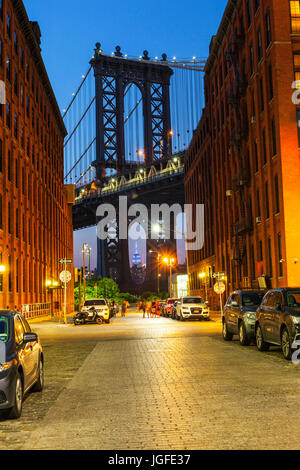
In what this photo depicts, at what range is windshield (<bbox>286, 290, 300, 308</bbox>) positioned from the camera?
1498 centimetres

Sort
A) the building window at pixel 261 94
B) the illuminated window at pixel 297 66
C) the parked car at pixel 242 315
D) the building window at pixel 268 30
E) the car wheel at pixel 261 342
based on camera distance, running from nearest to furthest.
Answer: the car wheel at pixel 261 342, the parked car at pixel 242 315, the illuminated window at pixel 297 66, the building window at pixel 268 30, the building window at pixel 261 94

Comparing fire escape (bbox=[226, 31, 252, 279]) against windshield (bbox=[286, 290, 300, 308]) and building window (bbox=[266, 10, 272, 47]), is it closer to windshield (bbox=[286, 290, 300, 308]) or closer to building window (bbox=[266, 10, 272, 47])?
building window (bbox=[266, 10, 272, 47])

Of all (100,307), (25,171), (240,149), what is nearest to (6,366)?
(100,307)

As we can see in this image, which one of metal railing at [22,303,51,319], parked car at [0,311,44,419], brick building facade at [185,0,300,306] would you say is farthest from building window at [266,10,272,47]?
parked car at [0,311,44,419]

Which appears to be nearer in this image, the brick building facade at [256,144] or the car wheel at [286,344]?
the car wheel at [286,344]

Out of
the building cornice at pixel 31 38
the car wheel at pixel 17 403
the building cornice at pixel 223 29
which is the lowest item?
the car wheel at pixel 17 403

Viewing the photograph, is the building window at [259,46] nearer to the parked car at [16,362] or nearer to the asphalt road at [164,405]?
the asphalt road at [164,405]

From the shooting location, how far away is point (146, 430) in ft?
23.0

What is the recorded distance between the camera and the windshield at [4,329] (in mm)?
8778

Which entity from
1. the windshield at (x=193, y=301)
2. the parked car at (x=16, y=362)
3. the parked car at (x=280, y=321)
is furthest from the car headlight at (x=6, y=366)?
the windshield at (x=193, y=301)

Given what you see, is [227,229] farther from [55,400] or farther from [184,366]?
[55,400]

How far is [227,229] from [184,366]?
4238cm

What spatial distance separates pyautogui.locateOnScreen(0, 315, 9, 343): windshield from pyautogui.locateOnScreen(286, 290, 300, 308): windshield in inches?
319

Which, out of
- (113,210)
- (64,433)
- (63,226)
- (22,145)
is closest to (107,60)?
(113,210)
